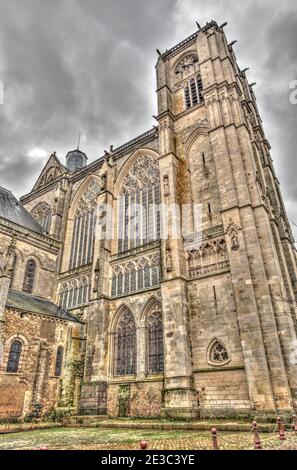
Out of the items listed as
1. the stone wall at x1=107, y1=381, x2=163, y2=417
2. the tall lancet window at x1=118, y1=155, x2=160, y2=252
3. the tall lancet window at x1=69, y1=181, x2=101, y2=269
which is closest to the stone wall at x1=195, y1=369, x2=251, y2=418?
the stone wall at x1=107, y1=381, x2=163, y2=417

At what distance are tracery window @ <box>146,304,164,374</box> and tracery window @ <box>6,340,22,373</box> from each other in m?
7.35

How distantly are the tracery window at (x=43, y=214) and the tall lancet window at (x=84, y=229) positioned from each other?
3362mm

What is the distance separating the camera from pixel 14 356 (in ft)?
56.6

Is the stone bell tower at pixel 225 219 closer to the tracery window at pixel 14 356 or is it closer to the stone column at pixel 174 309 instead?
the stone column at pixel 174 309

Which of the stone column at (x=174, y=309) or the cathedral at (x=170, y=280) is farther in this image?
the stone column at (x=174, y=309)

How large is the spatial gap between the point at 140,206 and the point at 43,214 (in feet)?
40.7

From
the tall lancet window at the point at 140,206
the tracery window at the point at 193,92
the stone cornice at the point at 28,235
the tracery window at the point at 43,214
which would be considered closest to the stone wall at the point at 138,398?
the tall lancet window at the point at 140,206

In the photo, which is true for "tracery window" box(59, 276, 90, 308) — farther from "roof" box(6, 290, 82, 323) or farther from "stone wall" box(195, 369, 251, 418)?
"stone wall" box(195, 369, 251, 418)

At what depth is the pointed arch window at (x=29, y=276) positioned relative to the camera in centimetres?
2343

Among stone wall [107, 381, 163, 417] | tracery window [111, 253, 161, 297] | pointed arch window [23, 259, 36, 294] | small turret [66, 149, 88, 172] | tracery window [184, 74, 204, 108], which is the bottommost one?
stone wall [107, 381, 163, 417]

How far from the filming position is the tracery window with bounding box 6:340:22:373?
1686cm

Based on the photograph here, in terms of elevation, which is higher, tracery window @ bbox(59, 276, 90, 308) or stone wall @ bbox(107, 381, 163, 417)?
tracery window @ bbox(59, 276, 90, 308)

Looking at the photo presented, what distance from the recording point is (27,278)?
23.7 meters

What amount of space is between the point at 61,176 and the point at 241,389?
81.8 feet
